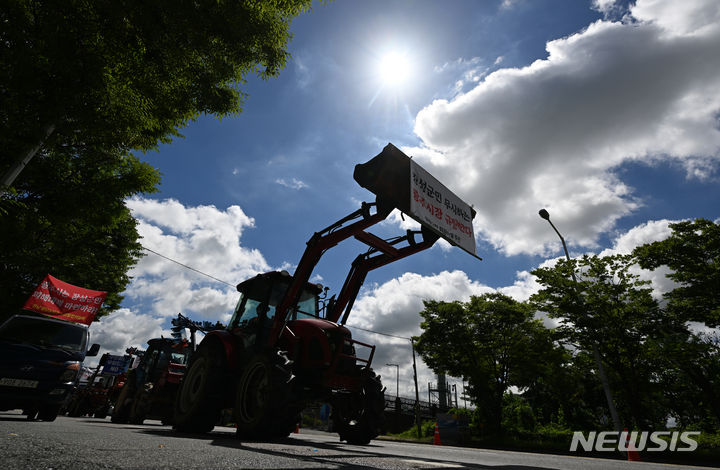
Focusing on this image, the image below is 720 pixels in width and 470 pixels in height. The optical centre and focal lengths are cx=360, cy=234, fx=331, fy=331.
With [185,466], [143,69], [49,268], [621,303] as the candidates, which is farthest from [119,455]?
[621,303]

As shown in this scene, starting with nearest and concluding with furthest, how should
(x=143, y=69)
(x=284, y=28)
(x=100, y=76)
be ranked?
(x=100, y=76)
(x=143, y=69)
(x=284, y=28)

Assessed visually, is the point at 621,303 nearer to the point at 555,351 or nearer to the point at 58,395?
the point at 555,351

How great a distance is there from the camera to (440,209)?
612 centimetres

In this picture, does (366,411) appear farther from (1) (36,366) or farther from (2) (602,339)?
(2) (602,339)

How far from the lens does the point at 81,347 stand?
6.94 m

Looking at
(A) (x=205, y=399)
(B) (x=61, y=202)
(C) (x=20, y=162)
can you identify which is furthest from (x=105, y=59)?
(A) (x=205, y=399)

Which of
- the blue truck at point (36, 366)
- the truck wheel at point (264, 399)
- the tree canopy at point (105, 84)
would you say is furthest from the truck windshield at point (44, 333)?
the truck wheel at point (264, 399)

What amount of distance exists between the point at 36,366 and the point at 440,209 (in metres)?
7.69

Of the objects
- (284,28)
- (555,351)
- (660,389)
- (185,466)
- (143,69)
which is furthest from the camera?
(555,351)

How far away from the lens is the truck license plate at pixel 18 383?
5.46 metres

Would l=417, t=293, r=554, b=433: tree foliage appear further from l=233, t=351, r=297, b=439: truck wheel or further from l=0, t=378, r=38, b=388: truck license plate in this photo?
l=0, t=378, r=38, b=388: truck license plate

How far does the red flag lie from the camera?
9125 mm

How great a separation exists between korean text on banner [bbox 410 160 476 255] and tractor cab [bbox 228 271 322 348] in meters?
2.51

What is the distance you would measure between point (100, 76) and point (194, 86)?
86.8 inches
